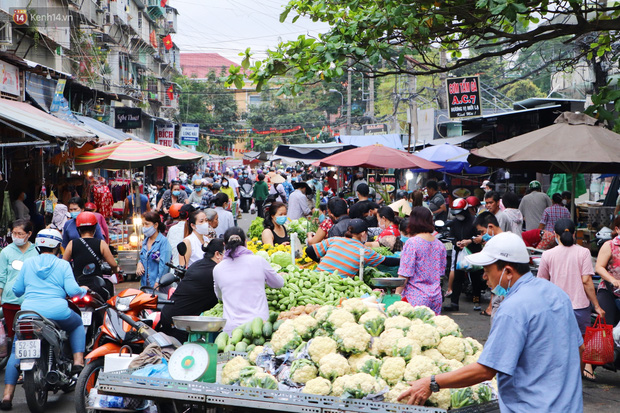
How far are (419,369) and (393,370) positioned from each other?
18 cm

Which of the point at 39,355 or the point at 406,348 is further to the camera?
the point at 39,355

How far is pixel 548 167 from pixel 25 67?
12.4 meters

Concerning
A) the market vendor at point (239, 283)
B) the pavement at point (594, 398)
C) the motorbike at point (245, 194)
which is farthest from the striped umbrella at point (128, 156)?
the motorbike at point (245, 194)

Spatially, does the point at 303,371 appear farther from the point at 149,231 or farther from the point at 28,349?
the point at 149,231

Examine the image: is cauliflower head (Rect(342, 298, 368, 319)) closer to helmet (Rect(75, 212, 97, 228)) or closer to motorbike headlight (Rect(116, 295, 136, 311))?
motorbike headlight (Rect(116, 295, 136, 311))

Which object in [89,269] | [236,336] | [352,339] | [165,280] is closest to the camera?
[352,339]

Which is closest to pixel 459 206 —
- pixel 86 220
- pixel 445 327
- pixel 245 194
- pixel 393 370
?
pixel 86 220

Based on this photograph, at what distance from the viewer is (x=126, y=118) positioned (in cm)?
2661

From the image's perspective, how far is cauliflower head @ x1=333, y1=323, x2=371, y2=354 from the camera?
4578mm

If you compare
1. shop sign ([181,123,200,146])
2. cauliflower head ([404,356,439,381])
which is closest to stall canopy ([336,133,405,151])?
shop sign ([181,123,200,146])

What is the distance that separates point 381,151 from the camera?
48.4ft

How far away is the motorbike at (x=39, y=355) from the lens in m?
6.21

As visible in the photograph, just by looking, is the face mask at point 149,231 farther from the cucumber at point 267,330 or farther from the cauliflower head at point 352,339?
the cauliflower head at point 352,339

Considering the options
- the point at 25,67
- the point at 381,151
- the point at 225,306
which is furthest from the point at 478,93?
the point at 225,306
